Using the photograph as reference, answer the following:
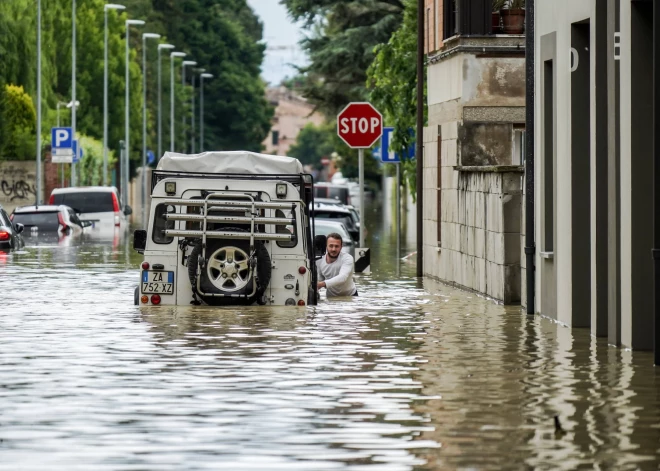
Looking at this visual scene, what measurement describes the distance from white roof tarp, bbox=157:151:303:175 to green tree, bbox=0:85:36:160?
52166mm

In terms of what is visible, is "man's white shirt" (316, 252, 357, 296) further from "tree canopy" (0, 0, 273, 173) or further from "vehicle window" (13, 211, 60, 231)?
"tree canopy" (0, 0, 273, 173)

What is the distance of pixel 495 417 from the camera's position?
484 inches

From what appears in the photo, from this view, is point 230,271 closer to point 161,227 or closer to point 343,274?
point 161,227

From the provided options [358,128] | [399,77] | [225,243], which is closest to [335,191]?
[399,77]

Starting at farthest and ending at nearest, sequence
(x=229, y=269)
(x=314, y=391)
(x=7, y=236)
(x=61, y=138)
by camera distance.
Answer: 1. (x=61, y=138)
2. (x=7, y=236)
3. (x=229, y=269)
4. (x=314, y=391)

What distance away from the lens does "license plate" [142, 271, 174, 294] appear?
74.2 feet

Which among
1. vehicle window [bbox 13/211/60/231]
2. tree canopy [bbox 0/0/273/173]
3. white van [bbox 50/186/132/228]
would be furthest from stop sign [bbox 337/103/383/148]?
tree canopy [bbox 0/0/273/173]

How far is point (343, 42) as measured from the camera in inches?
2559

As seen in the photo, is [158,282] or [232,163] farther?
[232,163]

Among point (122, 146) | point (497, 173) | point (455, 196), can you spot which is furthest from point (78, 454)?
point (122, 146)

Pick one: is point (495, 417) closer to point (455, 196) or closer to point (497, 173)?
point (497, 173)

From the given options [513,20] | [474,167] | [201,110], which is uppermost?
[201,110]

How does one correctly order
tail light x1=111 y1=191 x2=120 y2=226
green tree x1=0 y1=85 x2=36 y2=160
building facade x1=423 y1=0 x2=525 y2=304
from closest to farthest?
1. building facade x1=423 y1=0 x2=525 y2=304
2. tail light x1=111 y1=191 x2=120 y2=226
3. green tree x1=0 y1=85 x2=36 y2=160

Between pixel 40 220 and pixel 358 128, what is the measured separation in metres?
17.5
